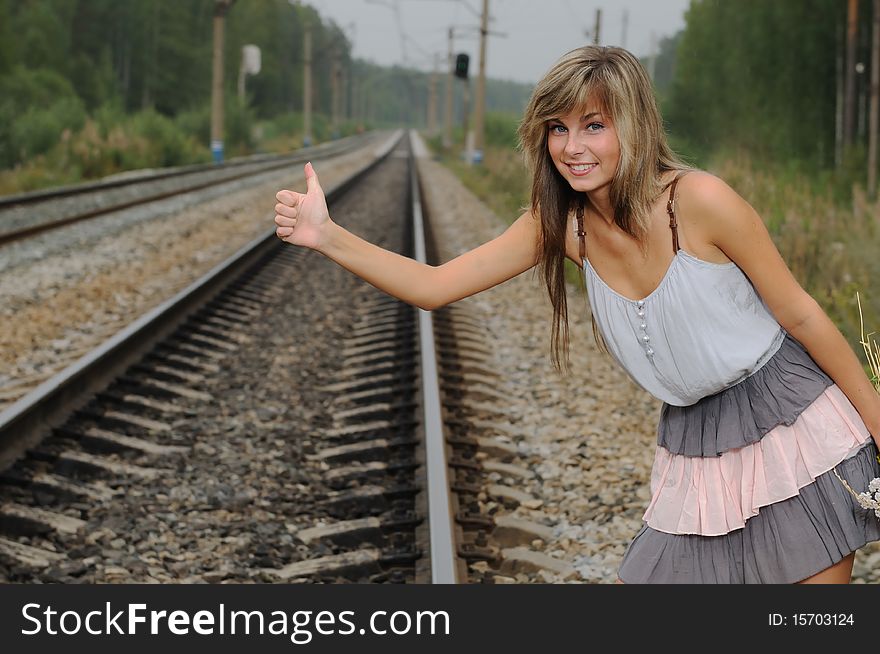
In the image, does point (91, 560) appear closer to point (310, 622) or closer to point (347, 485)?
point (347, 485)

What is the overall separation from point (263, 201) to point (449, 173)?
18.1 m

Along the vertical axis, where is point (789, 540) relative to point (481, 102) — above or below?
below

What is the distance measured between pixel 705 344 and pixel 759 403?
16 centimetres

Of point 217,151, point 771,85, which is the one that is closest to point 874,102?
point 771,85

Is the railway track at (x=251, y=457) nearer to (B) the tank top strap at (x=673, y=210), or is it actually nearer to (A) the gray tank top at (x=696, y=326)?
(A) the gray tank top at (x=696, y=326)

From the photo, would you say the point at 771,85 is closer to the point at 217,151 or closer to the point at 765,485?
the point at 217,151

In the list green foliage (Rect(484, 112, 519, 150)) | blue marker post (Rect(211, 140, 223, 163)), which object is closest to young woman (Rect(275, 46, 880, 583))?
blue marker post (Rect(211, 140, 223, 163))

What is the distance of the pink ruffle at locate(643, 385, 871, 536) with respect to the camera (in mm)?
1962

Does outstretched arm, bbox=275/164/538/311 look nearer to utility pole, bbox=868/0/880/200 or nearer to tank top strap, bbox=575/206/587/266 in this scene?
tank top strap, bbox=575/206/587/266

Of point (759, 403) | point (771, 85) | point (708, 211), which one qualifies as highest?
point (771, 85)

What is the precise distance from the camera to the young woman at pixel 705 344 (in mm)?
1931

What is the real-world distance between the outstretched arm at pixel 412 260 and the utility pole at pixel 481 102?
32265 mm

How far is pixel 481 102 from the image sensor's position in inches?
1378

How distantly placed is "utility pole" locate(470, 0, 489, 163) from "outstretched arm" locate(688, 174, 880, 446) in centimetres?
3254
